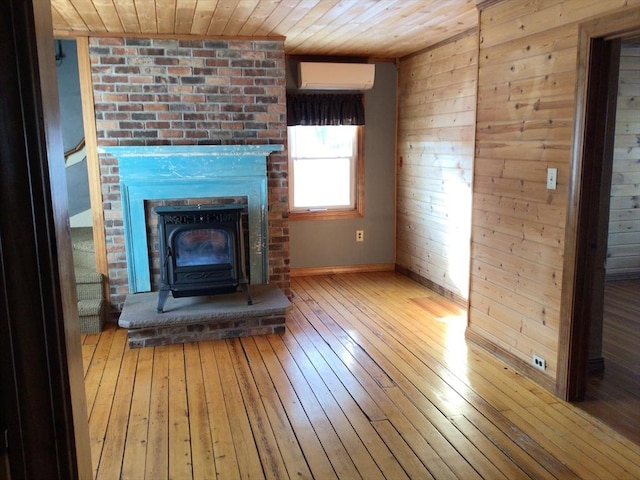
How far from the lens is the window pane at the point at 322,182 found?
5.79m

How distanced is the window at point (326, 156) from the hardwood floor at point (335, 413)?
1.98m

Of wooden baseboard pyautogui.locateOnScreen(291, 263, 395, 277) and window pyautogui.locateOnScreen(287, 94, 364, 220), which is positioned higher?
window pyautogui.locateOnScreen(287, 94, 364, 220)

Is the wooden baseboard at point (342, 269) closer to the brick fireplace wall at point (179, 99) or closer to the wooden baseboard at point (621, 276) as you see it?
the brick fireplace wall at point (179, 99)

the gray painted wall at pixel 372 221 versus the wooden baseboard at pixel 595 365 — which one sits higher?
the gray painted wall at pixel 372 221

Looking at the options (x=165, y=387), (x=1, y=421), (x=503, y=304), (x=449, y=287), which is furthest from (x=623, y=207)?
(x=1, y=421)

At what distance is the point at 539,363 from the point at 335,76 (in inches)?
135

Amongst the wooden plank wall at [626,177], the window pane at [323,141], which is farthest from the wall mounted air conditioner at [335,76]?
the wooden plank wall at [626,177]

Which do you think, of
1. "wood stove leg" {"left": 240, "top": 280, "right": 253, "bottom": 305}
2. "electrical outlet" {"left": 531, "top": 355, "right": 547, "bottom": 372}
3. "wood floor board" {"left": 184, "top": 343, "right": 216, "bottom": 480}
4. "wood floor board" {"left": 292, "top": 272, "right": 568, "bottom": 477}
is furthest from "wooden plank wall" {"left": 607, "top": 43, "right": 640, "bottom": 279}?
"wood floor board" {"left": 184, "top": 343, "right": 216, "bottom": 480}

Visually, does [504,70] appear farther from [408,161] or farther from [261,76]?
[408,161]

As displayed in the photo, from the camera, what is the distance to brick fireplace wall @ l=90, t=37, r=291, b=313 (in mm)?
4180

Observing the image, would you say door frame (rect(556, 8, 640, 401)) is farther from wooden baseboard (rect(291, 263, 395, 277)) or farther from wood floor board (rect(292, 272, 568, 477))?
wooden baseboard (rect(291, 263, 395, 277))

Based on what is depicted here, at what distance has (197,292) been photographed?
13.1ft

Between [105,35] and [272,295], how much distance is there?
2.38 metres

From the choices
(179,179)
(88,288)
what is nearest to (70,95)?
(179,179)
